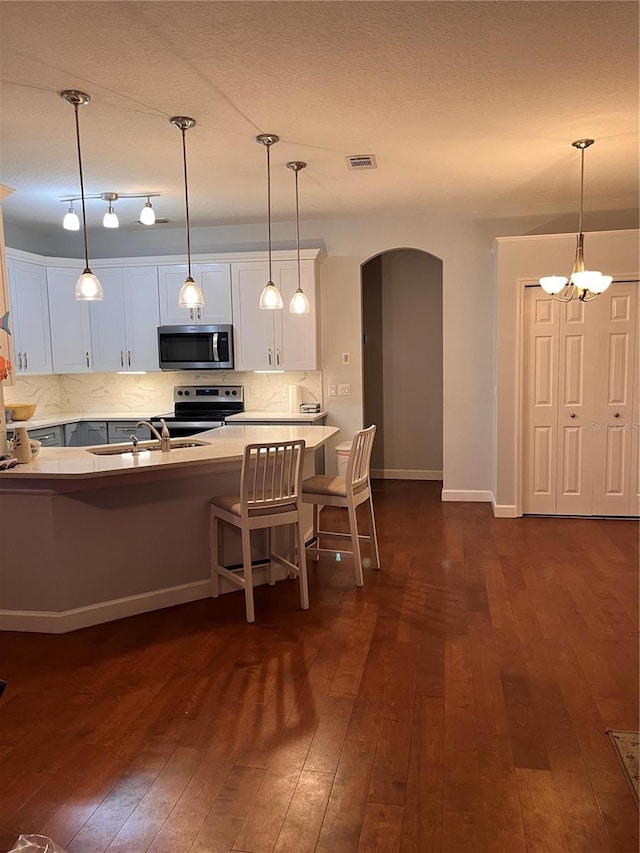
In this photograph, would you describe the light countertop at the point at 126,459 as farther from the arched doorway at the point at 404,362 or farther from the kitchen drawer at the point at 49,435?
the arched doorway at the point at 404,362

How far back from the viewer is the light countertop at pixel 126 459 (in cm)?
333

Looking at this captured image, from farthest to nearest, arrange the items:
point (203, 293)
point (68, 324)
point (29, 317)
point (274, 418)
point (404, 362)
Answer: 1. point (404, 362)
2. point (68, 324)
3. point (203, 293)
4. point (29, 317)
5. point (274, 418)

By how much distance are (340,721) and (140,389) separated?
491cm

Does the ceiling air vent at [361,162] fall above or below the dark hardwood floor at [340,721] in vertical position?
above

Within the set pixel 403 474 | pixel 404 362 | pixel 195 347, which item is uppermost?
pixel 195 347

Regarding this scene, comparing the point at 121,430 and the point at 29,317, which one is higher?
the point at 29,317

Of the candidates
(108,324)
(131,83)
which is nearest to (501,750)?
(131,83)


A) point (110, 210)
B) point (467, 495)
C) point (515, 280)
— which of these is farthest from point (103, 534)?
point (515, 280)

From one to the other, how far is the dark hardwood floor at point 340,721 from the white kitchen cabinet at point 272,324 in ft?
8.48

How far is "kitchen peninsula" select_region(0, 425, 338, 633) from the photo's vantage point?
3.44 meters

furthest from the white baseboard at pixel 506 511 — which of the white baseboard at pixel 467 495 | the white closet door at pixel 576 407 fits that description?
the white baseboard at pixel 467 495

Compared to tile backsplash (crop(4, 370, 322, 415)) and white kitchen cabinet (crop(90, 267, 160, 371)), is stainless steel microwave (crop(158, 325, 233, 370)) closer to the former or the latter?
white kitchen cabinet (crop(90, 267, 160, 371))

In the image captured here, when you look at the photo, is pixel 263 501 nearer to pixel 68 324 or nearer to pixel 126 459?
pixel 126 459

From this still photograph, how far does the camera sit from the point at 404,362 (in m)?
7.40
